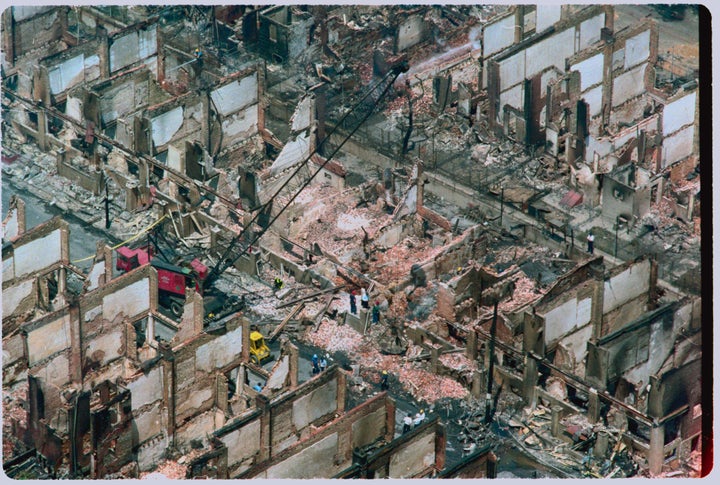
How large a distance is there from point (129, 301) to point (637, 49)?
28924 mm

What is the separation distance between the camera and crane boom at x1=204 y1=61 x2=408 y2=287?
8431cm

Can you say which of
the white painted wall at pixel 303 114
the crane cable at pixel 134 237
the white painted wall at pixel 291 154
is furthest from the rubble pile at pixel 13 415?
the white painted wall at pixel 303 114

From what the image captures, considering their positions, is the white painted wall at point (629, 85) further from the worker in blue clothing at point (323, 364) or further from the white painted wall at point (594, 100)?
the worker in blue clothing at point (323, 364)

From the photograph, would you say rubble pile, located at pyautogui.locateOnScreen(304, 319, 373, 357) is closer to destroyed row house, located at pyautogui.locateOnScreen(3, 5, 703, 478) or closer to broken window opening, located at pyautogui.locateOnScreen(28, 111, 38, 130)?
destroyed row house, located at pyautogui.locateOnScreen(3, 5, 703, 478)

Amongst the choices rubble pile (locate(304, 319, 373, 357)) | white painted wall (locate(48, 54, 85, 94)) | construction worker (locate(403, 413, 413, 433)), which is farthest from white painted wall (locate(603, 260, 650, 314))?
white painted wall (locate(48, 54, 85, 94))

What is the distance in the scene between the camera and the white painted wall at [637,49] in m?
94.9

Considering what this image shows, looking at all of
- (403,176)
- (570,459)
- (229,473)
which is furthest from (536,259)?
(229,473)

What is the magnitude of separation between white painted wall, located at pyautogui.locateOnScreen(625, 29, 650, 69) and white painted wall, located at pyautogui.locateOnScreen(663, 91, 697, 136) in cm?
409

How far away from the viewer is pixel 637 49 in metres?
95.4

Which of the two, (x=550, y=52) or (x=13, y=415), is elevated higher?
(x=550, y=52)

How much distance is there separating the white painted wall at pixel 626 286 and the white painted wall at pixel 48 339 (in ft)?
64.6

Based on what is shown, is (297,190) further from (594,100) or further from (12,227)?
(594,100)

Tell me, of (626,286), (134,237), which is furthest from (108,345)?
(626,286)

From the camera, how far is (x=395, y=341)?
80.1 metres
